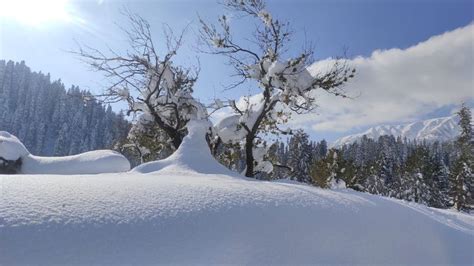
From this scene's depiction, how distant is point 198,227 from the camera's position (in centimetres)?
304

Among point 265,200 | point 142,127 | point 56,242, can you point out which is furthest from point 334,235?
point 142,127

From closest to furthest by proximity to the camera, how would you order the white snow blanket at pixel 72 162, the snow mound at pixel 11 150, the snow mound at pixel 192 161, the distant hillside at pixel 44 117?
the snow mound at pixel 192 161 < the white snow blanket at pixel 72 162 < the snow mound at pixel 11 150 < the distant hillside at pixel 44 117

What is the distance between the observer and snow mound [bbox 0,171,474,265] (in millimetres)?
2600

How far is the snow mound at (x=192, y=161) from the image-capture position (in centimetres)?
606

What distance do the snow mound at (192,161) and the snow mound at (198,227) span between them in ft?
6.62

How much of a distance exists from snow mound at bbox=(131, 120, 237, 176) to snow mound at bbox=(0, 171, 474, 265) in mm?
2019

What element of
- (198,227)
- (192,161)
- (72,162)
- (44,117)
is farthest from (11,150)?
(44,117)

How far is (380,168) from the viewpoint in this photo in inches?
2687

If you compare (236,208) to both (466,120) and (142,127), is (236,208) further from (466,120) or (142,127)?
(466,120)

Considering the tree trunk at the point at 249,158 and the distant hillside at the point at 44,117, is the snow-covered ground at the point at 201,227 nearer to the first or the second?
the tree trunk at the point at 249,158

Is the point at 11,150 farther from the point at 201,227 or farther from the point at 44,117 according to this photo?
the point at 44,117

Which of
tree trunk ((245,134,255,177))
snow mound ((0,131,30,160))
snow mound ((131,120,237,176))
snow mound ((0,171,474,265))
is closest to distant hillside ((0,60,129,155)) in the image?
tree trunk ((245,134,255,177))

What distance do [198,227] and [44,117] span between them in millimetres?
118409

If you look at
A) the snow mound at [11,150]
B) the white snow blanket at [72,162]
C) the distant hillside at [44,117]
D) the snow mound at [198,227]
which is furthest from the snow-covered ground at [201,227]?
the distant hillside at [44,117]
